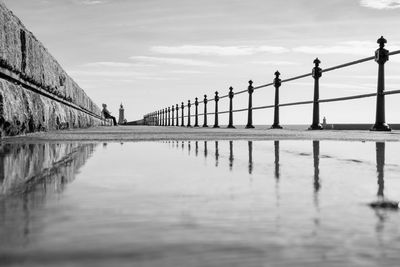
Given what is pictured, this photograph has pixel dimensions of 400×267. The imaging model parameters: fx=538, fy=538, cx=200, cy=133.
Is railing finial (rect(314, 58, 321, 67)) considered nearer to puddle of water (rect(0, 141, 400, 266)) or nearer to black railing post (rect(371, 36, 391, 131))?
black railing post (rect(371, 36, 391, 131))

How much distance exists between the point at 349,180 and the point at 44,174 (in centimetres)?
67

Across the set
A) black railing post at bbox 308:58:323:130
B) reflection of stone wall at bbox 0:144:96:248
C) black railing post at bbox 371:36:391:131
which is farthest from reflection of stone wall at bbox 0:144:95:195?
black railing post at bbox 308:58:323:130

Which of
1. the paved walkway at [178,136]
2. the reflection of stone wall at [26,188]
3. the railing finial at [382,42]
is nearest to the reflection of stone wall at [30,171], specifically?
the reflection of stone wall at [26,188]

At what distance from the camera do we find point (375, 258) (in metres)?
0.46

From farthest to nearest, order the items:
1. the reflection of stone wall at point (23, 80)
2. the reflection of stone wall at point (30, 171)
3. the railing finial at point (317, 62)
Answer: the railing finial at point (317, 62) → the reflection of stone wall at point (23, 80) → the reflection of stone wall at point (30, 171)

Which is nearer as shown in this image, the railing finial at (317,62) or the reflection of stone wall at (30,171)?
the reflection of stone wall at (30,171)

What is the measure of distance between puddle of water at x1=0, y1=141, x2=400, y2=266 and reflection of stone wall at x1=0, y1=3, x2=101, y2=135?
2.21 m

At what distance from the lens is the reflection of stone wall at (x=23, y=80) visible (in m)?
3.27

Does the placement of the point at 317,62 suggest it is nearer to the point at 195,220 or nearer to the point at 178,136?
the point at 178,136

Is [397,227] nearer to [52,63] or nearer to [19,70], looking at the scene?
[19,70]

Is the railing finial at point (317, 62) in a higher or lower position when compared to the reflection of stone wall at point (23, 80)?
higher

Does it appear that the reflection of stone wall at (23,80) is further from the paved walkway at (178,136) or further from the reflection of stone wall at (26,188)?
the reflection of stone wall at (26,188)

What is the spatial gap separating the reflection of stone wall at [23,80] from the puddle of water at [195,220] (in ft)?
7.23

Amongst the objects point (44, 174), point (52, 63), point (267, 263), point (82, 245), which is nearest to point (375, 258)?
point (267, 263)
